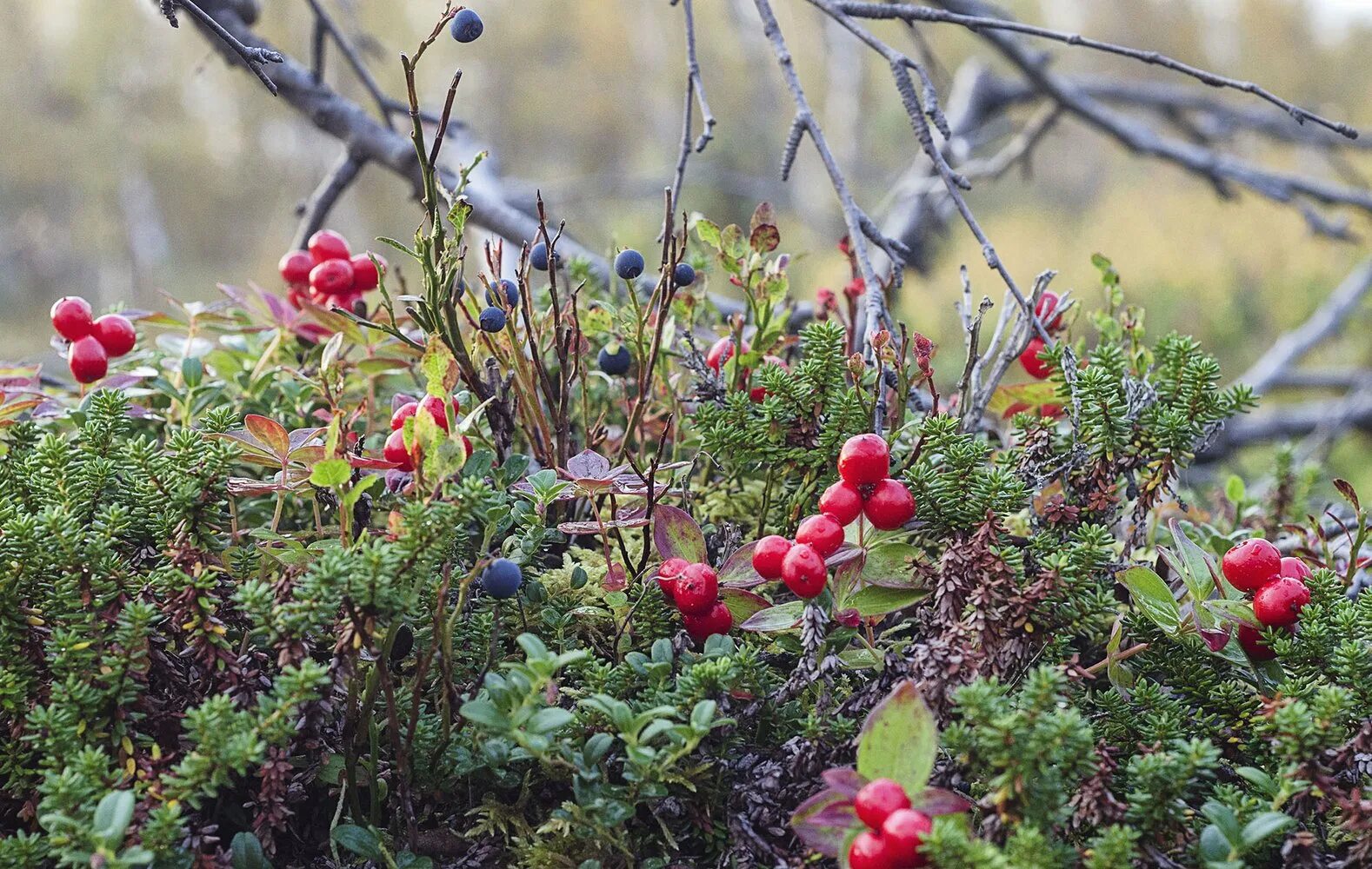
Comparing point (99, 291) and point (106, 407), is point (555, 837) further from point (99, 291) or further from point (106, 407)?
point (99, 291)

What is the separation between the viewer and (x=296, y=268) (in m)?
1.02

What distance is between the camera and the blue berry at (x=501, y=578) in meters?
0.57

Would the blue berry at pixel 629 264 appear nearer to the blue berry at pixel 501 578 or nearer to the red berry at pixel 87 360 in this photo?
the blue berry at pixel 501 578

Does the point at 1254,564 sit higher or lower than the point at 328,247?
lower

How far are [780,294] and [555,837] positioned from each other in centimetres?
46

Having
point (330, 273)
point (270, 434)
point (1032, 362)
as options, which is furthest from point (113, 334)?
point (1032, 362)

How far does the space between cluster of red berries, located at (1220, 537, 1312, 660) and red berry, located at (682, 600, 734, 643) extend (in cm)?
34

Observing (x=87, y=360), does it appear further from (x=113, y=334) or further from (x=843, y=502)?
(x=843, y=502)

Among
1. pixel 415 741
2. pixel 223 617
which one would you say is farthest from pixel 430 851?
pixel 223 617

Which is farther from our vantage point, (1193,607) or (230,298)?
(230,298)

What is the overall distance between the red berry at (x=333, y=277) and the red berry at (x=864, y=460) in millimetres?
581

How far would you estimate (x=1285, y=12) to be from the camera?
18188 mm

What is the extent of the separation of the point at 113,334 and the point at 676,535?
583 mm

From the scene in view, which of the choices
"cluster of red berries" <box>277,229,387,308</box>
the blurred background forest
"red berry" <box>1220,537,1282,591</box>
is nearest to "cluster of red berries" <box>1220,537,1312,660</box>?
"red berry" <box>1220,537,1282,591</box>
